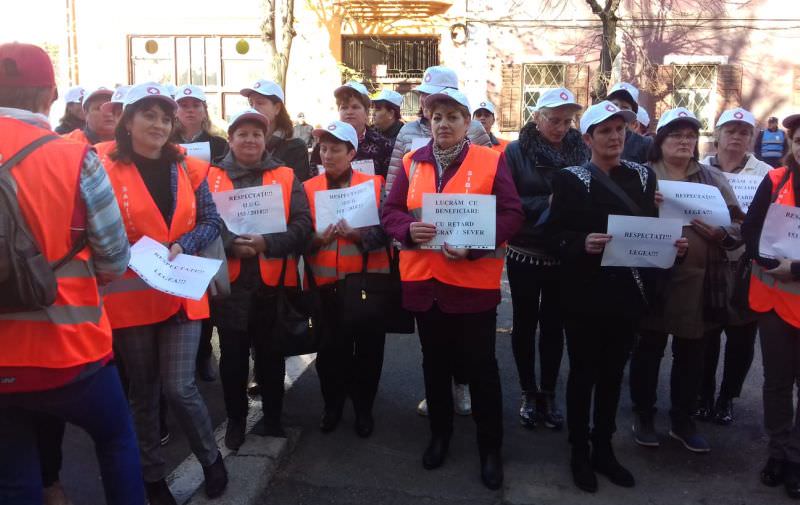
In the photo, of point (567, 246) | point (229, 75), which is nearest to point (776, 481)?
point (567, 246)

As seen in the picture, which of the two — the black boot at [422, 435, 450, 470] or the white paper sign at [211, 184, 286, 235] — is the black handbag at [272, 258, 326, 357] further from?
the black boot at [422, 435, 450, 470]

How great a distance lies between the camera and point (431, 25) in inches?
641

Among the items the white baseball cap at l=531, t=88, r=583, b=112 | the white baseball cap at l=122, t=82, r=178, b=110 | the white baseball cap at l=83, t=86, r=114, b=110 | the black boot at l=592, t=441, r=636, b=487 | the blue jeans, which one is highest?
the white baseball cap at l=83, t=86, r=114, b=110

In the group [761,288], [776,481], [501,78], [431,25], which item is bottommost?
[776,481]

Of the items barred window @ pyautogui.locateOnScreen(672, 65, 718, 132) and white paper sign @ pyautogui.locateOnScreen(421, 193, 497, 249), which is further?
barred window @ pyautogui.locateOnScreen(672, 65, 718, 132)

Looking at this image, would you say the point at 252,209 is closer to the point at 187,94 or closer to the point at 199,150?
the point at 199,150

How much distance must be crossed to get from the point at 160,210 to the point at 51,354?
109cm

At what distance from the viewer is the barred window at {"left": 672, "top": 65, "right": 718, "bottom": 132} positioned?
15977 millimetres

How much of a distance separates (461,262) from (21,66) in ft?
7.02

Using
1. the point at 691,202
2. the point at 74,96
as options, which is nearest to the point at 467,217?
the point at 691,202

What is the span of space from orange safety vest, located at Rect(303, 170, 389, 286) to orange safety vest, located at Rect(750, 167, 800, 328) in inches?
81.1

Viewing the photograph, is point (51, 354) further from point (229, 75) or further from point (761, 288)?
point (229, 75)

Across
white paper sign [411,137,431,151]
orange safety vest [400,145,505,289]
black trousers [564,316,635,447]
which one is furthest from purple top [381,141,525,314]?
white paper sign [411,137,431,151]

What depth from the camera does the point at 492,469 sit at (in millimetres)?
3621
